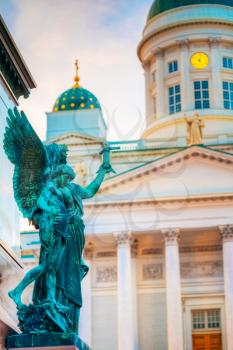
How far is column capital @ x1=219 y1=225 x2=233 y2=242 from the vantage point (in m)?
41.0

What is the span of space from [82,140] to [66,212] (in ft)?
135

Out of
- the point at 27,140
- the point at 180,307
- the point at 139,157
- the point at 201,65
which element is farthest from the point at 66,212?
the point at 201,65

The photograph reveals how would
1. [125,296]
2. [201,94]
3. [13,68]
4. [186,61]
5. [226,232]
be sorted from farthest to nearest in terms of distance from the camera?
[186,61] → [201,94] → [226,232] → [125,296] → [13,68]

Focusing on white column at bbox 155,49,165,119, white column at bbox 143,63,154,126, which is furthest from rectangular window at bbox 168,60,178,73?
white column at bbox 143,63,154,126

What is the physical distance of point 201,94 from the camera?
57062 millimetres

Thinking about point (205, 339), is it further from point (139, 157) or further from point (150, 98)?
point (150, 98)

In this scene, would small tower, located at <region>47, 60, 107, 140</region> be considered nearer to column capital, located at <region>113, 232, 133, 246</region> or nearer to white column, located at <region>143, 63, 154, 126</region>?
white column, located at <region>143, 63, 154, 126</region>

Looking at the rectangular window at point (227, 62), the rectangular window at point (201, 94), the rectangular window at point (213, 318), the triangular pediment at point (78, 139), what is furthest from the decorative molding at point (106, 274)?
the rectangular window at point (227, 62)

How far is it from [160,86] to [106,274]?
18.6 metres

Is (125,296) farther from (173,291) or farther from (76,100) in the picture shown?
(76,100)

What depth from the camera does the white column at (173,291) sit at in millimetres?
39000

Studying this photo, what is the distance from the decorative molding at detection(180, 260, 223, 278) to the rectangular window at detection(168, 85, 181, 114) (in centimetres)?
1524

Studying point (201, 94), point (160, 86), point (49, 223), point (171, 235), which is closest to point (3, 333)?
point (49, 223)

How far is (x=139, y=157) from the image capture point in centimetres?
4941
